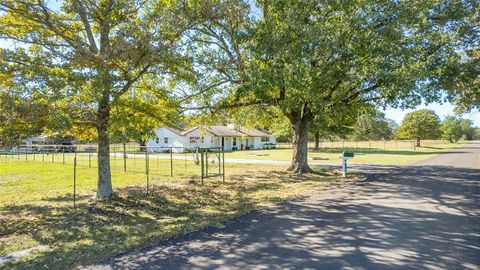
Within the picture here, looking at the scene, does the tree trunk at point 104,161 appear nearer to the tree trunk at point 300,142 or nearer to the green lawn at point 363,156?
the tree trunk at point 300,142

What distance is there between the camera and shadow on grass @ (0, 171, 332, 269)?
545 centimetres

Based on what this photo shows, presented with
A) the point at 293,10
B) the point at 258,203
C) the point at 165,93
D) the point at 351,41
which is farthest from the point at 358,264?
the point at 293,10

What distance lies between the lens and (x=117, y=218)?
7.75 m

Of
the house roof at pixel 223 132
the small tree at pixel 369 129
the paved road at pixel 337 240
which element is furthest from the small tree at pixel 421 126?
the paved road at pixel 337 240

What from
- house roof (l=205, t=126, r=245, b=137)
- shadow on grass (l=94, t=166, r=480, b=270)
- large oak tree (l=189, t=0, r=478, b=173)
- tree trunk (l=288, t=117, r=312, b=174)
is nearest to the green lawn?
house roof (l=205, t=126, r=245, b=137)

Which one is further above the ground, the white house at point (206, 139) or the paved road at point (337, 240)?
the white house at point (206, 139)

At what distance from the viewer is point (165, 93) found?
37.6 feet

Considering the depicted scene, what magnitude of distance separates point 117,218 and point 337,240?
17.3 feet

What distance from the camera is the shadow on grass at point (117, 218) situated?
5449 millimetres

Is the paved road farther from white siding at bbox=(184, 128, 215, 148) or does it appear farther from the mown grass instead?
white siding at bbox=(184, 128, 215, 148)

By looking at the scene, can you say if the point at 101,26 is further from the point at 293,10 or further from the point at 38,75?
the point at 293,10

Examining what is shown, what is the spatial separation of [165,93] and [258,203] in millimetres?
5342

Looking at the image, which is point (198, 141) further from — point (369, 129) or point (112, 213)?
point (369, 129)

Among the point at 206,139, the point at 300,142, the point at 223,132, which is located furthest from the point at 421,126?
the point at 300,142
